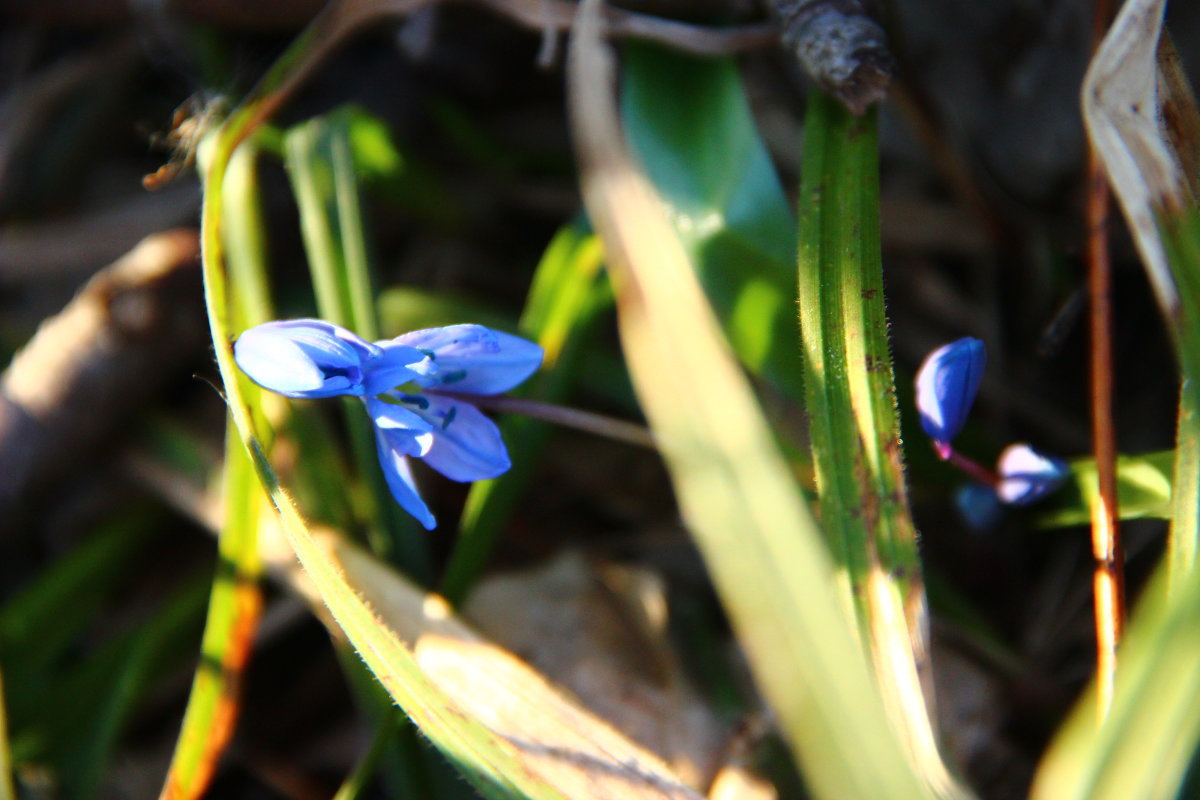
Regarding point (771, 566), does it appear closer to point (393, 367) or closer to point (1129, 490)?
point (393, 367)

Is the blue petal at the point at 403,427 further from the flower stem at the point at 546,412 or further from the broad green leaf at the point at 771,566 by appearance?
the broad green leaf at the point at 771,566

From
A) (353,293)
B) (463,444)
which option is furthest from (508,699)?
(353,293)

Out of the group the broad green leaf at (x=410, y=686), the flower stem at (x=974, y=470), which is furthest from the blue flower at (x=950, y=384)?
the broad green leaf at (x=410, y=686)

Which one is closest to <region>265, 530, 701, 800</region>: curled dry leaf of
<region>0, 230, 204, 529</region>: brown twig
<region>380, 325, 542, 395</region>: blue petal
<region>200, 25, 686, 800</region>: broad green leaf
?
<region>200, 25, 686, 800</region>: broad green leaf

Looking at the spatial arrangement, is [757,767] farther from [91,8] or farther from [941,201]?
[91,8]

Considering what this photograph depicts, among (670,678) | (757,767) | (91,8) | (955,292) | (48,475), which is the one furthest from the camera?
(91,8)

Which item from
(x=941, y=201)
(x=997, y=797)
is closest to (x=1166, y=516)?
(x=997, y=797)

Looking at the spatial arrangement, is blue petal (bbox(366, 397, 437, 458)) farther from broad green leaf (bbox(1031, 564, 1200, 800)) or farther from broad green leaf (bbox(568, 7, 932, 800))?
broad green leaf (bbox(1031, 564, 1200, 800))
